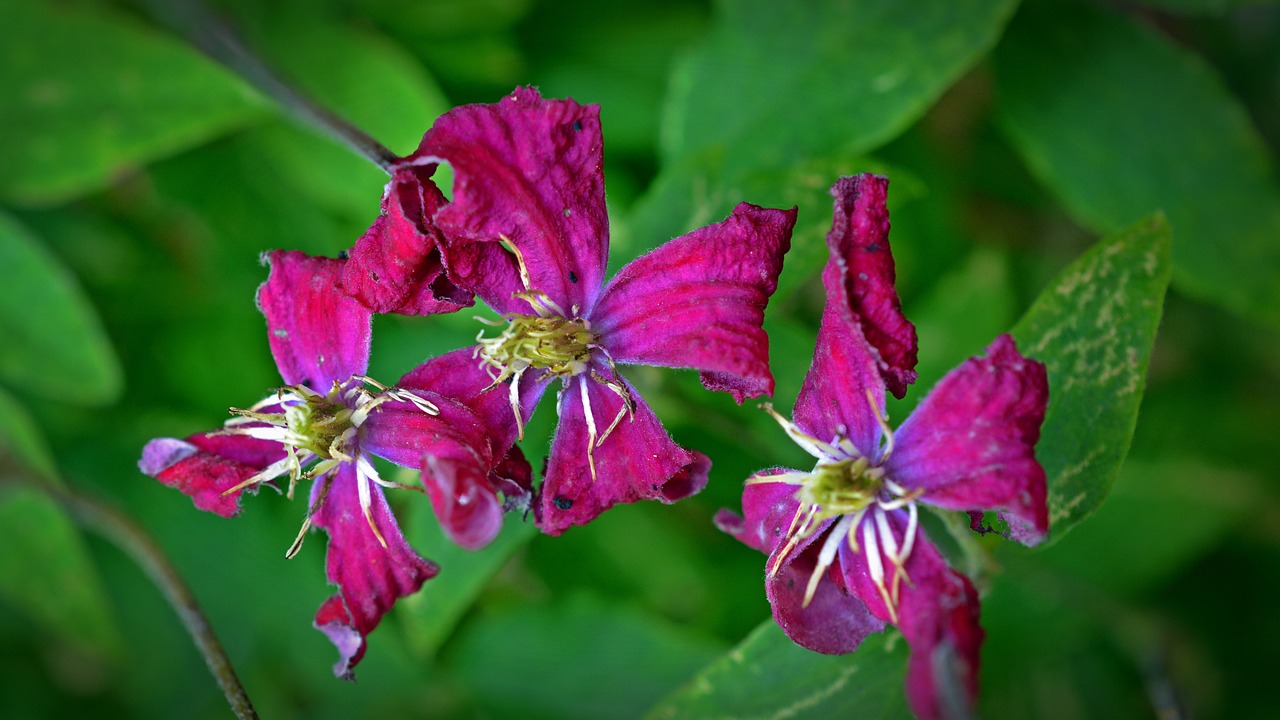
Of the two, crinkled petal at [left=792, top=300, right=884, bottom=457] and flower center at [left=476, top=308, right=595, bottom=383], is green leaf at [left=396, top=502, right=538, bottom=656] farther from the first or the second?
crinkled petal at [left=792, top=300, right=884, bottom=457]

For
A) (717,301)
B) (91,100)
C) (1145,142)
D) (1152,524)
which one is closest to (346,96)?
(91,100)

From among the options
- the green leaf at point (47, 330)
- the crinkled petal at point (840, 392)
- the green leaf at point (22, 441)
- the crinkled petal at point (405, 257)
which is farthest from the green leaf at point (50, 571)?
the crinkled petal at point (840, 392)

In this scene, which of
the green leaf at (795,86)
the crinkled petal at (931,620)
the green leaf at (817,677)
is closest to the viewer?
the crinkled petal at (931,620)

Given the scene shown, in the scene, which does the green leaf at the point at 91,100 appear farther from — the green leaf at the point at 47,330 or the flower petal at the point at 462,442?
the flower petal at the point at 462,442

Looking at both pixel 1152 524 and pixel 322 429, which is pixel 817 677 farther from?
pixel 1152 524

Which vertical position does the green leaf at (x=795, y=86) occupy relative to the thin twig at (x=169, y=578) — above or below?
above

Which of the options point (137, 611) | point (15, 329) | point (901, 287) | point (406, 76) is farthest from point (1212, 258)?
point (137, 611)

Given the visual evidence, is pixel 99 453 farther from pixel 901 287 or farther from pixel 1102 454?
pixel 1102 454
